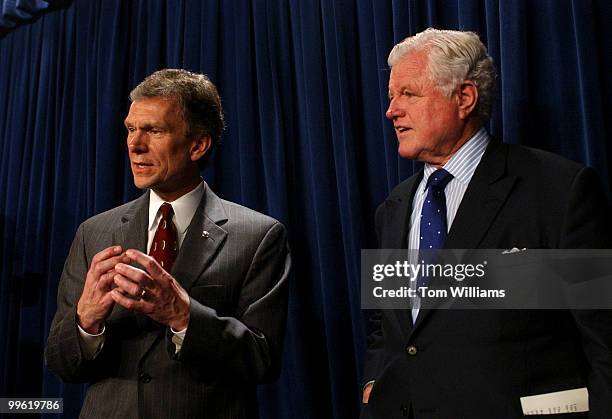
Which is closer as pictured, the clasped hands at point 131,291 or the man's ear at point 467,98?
the clasped hands at point 131,291

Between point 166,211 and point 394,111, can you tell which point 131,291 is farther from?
point 394,111

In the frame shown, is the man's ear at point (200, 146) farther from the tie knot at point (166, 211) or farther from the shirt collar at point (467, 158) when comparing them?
the shirt collar at point (467, 158)

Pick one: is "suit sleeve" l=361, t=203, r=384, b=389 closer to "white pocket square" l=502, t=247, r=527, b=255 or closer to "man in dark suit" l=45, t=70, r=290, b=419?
"man in dark suit" l=45, t=70, r=290, b=419

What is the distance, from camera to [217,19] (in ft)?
9.61

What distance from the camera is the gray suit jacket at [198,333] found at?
173cm

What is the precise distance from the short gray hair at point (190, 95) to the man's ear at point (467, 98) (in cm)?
70

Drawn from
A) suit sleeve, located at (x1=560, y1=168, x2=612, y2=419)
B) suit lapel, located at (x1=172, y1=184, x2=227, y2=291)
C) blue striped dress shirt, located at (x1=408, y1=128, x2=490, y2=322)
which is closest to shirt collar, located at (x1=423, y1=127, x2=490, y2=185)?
blue striped dress shirt, located at (x1=408, y1=128, x2=490, y2=322)

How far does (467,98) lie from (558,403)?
0.74 m

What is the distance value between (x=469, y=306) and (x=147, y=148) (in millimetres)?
930

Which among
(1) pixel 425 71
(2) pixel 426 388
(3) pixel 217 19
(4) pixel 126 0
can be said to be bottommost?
(2) pixel 426 388

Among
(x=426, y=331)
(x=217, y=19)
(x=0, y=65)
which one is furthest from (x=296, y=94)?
(x=0, y=65)

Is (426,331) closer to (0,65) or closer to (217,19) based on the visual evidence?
(217,19)

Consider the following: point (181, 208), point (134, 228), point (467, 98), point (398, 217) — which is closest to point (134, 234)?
point (134, 228)

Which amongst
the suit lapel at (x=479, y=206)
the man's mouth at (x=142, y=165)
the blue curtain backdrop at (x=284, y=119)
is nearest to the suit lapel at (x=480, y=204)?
the suit lapel at (x=479, y=206)
